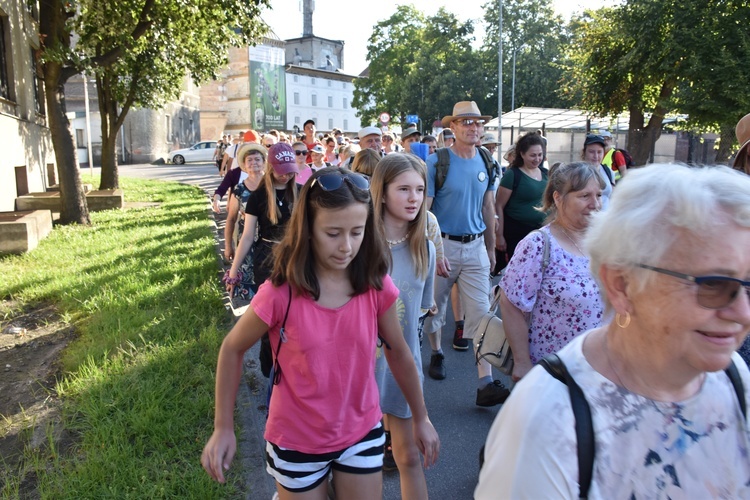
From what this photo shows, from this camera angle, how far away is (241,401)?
13.7 feet

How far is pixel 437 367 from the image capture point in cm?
479

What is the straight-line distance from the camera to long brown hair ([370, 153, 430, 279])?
122 inches

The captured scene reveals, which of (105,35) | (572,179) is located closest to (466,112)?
(572,179)

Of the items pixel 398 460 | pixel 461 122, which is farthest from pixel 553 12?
pixel 398 460

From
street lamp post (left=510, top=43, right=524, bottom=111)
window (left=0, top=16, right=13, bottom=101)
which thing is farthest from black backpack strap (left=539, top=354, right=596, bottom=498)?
street lamp post (left=510, top=43, right=524, bottom=111)

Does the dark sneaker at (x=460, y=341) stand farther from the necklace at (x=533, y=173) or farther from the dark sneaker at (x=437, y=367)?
the necklace at (x=533, y=173)

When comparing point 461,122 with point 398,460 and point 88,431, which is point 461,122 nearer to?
point 398,460

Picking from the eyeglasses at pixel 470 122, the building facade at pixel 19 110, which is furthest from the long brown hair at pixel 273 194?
the building facade at pixel 19 110

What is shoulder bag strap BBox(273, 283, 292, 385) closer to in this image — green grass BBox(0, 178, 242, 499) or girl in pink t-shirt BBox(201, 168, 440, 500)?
girl in pink t-shirt BBox(201, 168, 440, 500)

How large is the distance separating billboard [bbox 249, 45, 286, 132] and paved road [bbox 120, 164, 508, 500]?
63.7 meters

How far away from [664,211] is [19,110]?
49.3 feet

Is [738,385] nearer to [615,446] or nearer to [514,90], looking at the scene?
[615,446]

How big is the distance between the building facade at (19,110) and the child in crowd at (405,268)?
11.1m

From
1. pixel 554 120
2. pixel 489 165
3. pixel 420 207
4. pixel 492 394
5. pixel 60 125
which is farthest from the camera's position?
pixel 554 120
